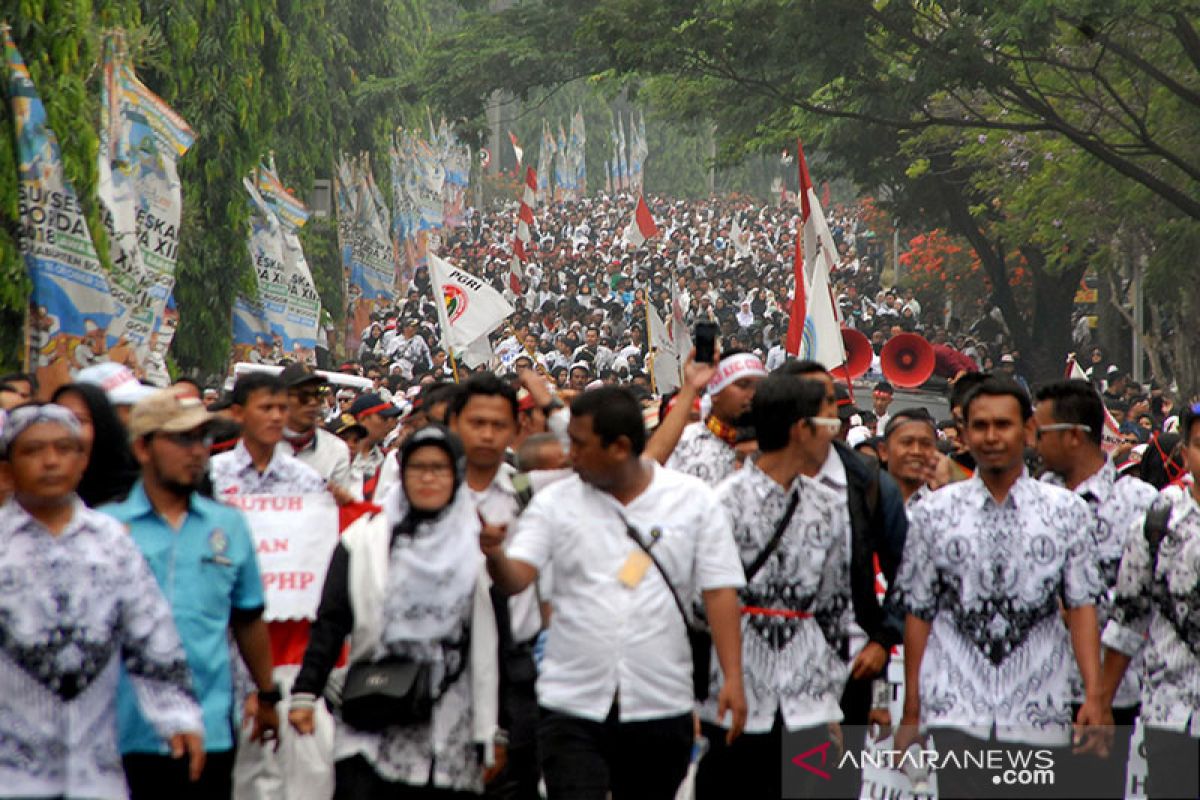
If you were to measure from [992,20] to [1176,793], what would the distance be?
14656 mm

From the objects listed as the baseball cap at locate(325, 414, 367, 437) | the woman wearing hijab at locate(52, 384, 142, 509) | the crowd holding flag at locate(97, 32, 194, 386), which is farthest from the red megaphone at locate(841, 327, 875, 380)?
the woman wearing hijab at locate(52, 384, 142, 509)

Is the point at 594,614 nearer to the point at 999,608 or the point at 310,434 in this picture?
the point at 999,608

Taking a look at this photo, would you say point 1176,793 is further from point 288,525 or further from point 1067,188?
point 1067,188

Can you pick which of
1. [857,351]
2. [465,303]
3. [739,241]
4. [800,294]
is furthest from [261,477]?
[739,241]

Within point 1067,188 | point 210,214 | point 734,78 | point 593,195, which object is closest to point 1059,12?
point 734,78

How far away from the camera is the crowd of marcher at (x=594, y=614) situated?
209 inches

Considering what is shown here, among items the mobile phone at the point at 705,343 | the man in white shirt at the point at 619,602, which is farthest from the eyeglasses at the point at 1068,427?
the man in white shirt at the point at 619,602

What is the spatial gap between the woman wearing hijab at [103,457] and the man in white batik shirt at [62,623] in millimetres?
801

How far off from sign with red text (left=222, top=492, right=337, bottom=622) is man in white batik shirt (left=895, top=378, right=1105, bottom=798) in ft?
7.39

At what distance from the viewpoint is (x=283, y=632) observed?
7.49 metres

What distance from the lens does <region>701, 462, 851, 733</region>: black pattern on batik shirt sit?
6172 mm

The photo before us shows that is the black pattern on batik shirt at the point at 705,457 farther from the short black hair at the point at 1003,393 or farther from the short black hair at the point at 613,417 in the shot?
the short black hair at the point at 613,417

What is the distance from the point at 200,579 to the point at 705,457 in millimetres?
2301

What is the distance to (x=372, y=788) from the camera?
6.21 meters
